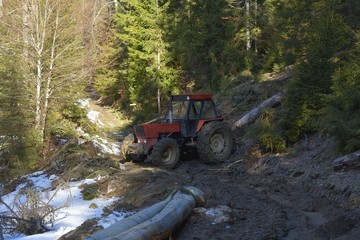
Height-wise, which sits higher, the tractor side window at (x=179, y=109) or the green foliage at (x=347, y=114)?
the tractor side window at (x=179, y=109)

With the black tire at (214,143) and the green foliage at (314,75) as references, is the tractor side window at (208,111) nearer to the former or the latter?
the black tire at (214,143)

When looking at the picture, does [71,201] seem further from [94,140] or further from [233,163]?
[94,140]

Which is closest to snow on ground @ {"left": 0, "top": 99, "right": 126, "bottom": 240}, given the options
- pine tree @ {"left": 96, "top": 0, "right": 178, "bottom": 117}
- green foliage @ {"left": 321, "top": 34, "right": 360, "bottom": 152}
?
green foliage @ {"left": 321, "top": 34, "right": 360, "bottom": 152}

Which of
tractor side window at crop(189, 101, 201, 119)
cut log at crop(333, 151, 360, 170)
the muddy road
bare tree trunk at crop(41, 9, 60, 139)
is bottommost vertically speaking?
the muddy road

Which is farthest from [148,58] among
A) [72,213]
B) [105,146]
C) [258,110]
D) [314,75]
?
[72,213]

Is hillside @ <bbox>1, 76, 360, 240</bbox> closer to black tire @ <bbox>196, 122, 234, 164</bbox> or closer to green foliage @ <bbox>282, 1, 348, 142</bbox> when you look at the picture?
black tire @ <bbox>196, 122, 234, 164</bbox>

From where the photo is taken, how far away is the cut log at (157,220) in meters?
6.11

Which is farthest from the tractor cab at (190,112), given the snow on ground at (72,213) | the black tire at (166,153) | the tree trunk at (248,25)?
the tree trunk at (248,25)

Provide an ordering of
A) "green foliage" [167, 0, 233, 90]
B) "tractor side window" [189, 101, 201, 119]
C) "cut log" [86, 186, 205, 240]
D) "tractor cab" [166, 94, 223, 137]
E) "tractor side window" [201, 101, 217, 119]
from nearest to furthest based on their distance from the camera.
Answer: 1. "cut log" [86, 186, 205, 240]
2. "tractor cab" [166, 94, 223, 137]
3. "tractor side window" [189, 101, 201, 119]
4. "tractor side window" [201, 101, 217, 119]
5. "green foliage" [167, 0, 233, 90]

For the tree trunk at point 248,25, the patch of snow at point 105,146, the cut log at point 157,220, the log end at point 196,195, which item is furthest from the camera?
the tree trunk at point 248,25

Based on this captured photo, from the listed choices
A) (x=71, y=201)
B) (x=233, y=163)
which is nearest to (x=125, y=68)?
(x=233, y=163)

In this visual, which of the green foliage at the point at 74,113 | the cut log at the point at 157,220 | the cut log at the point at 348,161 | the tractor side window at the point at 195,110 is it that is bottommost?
the cut log at the point at 348,161

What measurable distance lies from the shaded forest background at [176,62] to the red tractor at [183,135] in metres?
1.68

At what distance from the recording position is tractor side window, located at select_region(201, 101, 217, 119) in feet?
46.2
